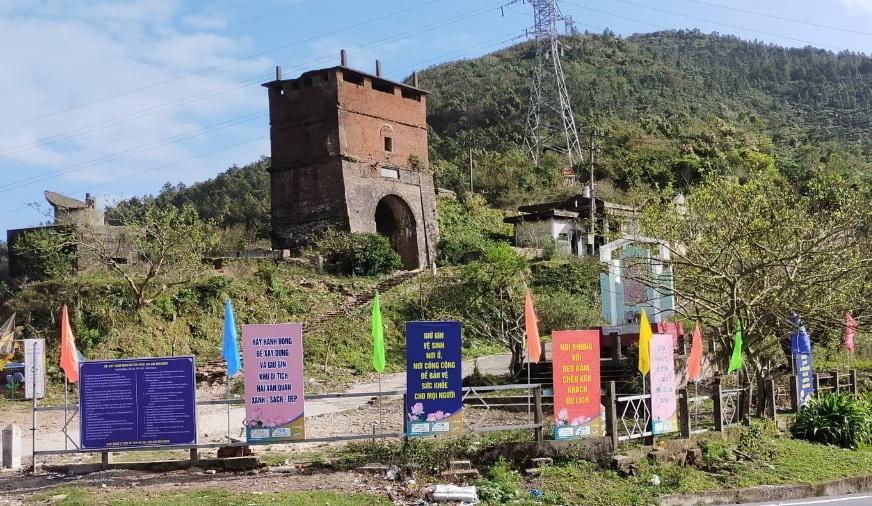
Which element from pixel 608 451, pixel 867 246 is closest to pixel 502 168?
pixel 867 246

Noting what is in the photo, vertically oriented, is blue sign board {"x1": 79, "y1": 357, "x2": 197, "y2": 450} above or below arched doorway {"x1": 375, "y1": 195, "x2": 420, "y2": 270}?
below

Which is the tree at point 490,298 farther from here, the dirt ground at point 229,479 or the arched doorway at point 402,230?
the dirt ground at point 229,479

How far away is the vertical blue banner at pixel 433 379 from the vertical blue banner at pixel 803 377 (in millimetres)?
8486

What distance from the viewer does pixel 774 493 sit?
12312 millimetres

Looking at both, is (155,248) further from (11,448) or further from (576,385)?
(576,385)

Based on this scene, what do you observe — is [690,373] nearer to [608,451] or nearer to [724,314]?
[724,314]

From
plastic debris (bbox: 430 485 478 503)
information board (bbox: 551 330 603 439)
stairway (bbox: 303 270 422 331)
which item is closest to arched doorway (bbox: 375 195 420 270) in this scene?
stairway (bbox: 303 270 422 331)

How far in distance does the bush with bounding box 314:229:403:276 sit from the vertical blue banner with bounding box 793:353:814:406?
62.0 ft

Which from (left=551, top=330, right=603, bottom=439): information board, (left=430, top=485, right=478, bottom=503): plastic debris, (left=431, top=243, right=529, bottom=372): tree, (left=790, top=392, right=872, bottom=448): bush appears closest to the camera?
(left=430, top=485, right=478, bottom=503): plastic debris

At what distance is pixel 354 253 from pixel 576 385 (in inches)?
851

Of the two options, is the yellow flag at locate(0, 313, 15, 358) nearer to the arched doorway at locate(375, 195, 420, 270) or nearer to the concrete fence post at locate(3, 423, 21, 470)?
the concrete fence post at locate(3, 423, 21, 470)

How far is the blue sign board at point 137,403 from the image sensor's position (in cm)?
1157

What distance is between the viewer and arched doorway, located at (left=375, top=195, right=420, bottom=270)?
3784 centimetres

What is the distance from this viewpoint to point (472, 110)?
3401 inches
